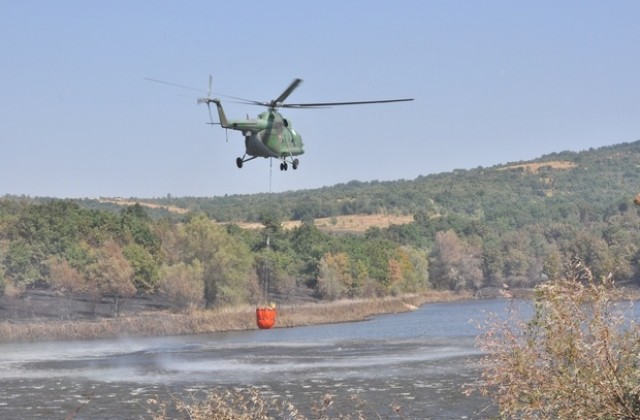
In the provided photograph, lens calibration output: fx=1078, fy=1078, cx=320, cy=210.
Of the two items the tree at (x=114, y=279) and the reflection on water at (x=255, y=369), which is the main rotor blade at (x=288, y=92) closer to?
the reflection on water at (x=255, y=369)

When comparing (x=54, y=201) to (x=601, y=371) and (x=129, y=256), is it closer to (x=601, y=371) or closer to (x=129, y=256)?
(x=129, y=256)

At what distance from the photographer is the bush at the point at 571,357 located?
17.1 metres

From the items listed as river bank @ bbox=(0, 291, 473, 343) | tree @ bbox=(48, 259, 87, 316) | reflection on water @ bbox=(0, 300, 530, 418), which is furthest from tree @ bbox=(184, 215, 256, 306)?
tree @ bbox=(48, 259, 87, 316)

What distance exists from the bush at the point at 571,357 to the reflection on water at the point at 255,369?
77.9ft

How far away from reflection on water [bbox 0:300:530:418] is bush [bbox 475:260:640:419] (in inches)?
935

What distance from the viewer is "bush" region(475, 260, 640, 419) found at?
1706cm

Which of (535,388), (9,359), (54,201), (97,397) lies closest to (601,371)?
(535,388)

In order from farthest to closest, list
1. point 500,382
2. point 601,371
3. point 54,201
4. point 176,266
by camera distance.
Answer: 1. point 54,201
2. point 176,266
3. point 500,382
4. point 601,371

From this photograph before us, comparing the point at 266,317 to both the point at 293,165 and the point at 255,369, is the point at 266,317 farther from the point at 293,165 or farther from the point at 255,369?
the point at 255,369

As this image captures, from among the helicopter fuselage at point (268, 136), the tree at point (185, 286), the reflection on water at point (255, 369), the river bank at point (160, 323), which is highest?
the helicopter fuselage at point (268, 136)

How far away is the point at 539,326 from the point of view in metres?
18.8

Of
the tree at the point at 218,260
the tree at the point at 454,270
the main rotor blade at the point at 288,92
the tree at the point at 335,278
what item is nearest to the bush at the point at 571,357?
the main rotor blade at the point at 288,92

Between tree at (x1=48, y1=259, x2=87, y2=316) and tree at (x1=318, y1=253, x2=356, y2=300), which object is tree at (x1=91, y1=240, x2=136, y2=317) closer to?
tree at (x1=48, y1=259, x2=87, y2=316)

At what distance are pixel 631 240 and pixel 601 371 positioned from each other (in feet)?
568
